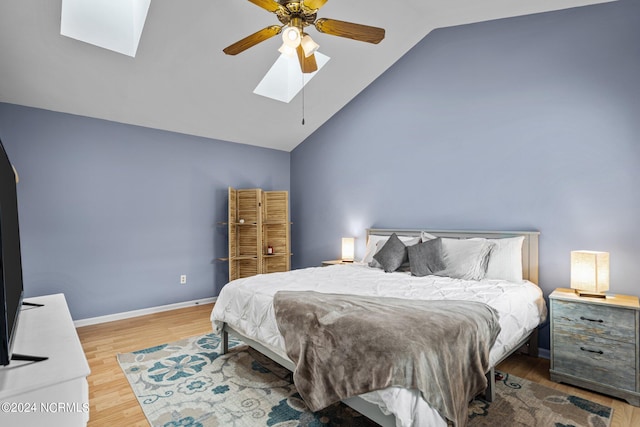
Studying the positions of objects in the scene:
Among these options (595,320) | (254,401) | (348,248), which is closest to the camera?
(254,401)

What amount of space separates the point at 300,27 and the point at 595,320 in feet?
10.1

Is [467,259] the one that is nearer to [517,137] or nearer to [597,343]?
[597,343]

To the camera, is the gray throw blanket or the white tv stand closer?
the white tv stand

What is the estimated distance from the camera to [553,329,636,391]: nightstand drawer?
7.62ft

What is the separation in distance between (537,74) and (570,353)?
254cm

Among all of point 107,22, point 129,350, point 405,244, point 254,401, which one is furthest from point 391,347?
point 107,22

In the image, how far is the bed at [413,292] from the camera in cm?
232

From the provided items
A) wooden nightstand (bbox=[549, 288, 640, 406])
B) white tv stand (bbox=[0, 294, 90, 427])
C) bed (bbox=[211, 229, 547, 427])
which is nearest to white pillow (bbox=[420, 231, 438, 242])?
bed (bbox=[211, 229, 547, 427])

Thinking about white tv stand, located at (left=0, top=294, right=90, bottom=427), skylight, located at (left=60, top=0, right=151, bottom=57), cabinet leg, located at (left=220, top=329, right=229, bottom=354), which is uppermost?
skylight, located at (left=60, top=0, right=151, bottom=57)

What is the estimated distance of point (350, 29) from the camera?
2502 mm

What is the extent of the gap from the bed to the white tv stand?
4.01ft

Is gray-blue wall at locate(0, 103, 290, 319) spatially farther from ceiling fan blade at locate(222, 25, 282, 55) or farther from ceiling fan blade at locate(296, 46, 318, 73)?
ceiling fan blade at locate(296, 46, 318, 73)

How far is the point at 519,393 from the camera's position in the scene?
2.44m

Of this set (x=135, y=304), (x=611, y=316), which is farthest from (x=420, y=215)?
(x=135, y=304)
